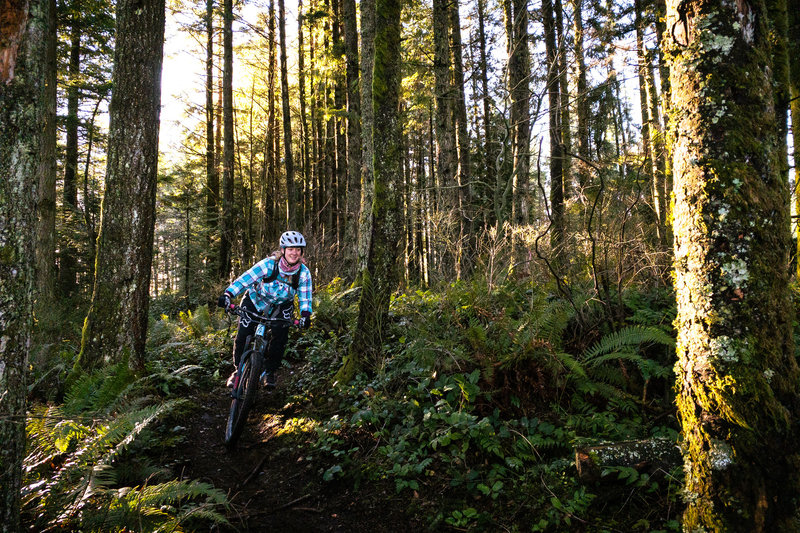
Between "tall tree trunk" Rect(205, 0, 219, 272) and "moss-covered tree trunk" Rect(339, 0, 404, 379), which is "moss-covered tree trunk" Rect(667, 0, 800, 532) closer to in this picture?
"moss-covered tree trunk" Rect(339, 0, 404, 379)

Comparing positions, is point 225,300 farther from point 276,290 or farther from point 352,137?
point 352,137

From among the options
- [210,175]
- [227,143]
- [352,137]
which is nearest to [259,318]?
[352,137]

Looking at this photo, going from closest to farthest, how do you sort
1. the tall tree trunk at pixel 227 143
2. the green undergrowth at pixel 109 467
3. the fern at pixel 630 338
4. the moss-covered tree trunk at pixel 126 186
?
the green undergrowth at pixel 109 467 < the fern at pixel 630 338 < the moss-covered tree trunk at pixel 126 186 < the tall tree trunk at pixel 227 143

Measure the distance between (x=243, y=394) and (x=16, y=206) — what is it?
3331mm

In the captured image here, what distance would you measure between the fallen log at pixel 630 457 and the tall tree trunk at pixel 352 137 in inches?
371

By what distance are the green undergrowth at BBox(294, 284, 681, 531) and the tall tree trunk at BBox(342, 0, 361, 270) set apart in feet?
23.8

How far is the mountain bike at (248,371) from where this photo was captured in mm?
4855

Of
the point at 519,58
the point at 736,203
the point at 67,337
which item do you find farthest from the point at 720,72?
the point at 67,337

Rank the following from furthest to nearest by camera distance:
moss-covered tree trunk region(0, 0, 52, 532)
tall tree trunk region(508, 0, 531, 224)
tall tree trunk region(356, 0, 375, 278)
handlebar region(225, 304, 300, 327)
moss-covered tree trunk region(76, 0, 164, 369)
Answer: tall tree trunk region(508, 0, 531, 224) < tall tree trunk region(356, 0, 375, 278) < moss-covered tree trunk region(76, 0, 164, 369) < handlebar region(225, 304, 300, 327) < moss-covered tree trunk region(0, 0, 52, 532)

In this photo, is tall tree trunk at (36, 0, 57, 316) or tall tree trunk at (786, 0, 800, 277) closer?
tall tree trunk at (786, 0, 800, 277)

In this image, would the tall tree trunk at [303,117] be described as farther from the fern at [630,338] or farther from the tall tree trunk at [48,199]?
the fern at [630,338]

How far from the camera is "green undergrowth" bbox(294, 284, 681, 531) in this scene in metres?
3.05

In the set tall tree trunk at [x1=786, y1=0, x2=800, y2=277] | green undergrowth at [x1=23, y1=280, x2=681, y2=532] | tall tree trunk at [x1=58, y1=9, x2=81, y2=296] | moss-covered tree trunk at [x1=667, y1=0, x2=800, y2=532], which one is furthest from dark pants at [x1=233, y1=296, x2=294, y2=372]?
tall tree trunk at [x1=58, y1=9, x2=81, y2=296]

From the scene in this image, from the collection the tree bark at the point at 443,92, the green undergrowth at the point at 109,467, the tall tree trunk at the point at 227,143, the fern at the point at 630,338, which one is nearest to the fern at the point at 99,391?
the green undergrowth at the point at 109,467
